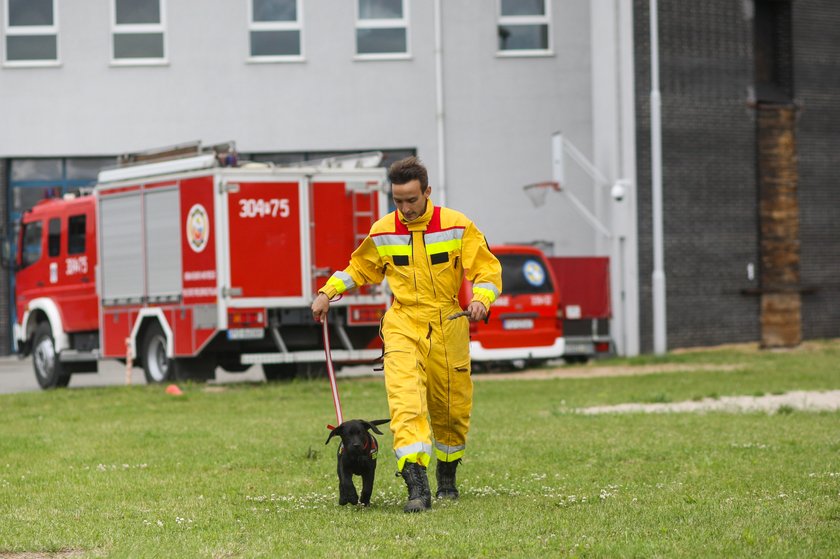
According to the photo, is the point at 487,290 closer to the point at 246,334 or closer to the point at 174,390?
the point at 174,390

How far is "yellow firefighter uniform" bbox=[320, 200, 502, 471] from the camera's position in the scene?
26.8 feet

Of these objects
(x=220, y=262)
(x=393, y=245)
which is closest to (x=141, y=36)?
(x=220, y=262)

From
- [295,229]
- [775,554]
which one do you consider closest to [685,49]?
[295,229]

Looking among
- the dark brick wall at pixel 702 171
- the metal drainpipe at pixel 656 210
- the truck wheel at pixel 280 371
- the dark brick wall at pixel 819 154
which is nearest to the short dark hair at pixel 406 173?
the truck wheel at pixel 280 371

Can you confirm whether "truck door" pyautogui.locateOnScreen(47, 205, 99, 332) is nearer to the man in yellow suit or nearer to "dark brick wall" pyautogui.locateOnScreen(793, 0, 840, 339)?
the man in yellow suit

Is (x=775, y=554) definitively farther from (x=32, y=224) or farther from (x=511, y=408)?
(x=32, y=224)

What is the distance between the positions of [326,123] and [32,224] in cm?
1037

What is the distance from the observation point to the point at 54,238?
22547 millimetres

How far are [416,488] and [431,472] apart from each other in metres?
2.02

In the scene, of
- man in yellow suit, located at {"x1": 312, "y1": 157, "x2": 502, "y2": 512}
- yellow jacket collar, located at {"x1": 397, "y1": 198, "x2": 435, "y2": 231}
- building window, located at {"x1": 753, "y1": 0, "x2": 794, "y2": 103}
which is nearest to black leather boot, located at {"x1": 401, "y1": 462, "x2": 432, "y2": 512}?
man in yellow suit, located at {"x1": 312, "y1": 157, "x2": 502, "y2": 512}

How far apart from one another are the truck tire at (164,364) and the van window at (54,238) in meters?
2.31

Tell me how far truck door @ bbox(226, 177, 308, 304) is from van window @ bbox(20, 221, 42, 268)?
441 centimetres

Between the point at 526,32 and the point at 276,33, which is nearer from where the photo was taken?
the point at 276,33

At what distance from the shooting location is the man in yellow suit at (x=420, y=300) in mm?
8094
